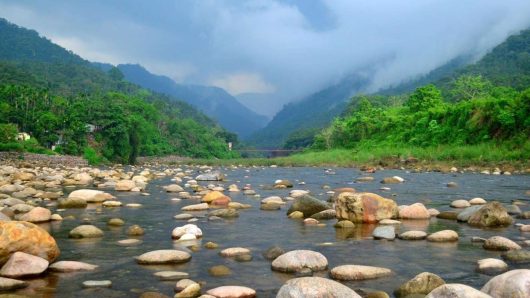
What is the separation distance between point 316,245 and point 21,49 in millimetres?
215554

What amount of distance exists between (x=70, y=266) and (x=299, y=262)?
289cm

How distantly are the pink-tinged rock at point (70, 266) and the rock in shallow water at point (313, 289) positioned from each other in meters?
2.84

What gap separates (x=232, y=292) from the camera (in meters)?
4.65

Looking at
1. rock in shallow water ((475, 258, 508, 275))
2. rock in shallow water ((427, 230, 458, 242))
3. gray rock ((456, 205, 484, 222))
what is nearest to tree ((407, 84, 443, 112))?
gray rock ((456, 205, 484, 222))

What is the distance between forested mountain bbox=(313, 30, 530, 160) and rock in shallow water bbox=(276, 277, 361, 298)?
2930 centimetres

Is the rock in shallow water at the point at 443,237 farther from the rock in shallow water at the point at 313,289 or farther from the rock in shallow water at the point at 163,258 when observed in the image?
the rock in shallow water at the point at 163,258

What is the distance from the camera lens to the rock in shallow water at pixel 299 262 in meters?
5.72

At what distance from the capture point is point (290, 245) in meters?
7.33

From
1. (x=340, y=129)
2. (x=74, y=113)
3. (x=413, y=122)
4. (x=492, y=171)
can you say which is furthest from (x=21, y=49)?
(x=492, y=171)

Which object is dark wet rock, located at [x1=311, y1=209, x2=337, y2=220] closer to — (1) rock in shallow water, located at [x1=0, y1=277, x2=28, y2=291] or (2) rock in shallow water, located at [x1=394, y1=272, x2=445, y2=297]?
→ (2) rock in shallow water, located at [x1=394, y1=272, x2=445, y2=297]

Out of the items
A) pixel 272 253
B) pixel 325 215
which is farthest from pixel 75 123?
pixel 272 253

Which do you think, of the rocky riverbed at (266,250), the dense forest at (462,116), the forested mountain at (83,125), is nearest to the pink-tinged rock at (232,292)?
the rocky riverbed at (266,250)

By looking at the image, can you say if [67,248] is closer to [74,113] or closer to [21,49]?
[74,113]

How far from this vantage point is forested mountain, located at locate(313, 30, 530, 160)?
34094 millimetres
